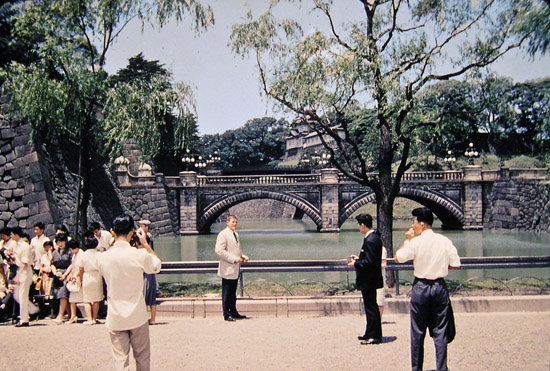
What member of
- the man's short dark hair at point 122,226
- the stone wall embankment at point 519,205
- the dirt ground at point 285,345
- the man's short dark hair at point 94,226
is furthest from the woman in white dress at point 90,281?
the stone wall embankment at point 519,205

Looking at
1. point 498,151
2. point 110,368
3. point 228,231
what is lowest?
point 110,368

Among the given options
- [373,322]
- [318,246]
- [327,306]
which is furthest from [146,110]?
[318,246]

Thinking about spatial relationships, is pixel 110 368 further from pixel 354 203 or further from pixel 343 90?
pixel 354 203

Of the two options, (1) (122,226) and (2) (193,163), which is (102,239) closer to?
(1) (122,226)

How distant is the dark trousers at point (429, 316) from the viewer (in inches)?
218

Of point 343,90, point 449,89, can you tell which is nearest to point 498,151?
point 449,89

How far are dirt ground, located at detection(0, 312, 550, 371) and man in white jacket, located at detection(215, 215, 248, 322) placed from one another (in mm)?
263

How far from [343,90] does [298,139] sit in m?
86.5

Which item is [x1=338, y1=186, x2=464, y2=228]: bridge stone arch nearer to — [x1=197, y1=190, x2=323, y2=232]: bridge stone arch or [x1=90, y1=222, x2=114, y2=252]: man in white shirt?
[x1=197, y1=190, x2=323, y2=232]: bridge stone arch

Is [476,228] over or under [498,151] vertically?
under

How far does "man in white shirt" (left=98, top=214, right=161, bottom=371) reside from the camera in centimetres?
490

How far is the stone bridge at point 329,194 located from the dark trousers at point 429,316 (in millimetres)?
37445

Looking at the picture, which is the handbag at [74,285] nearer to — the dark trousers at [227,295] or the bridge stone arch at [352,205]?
the dark trousers at [227,295]

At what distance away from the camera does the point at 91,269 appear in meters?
8.80
